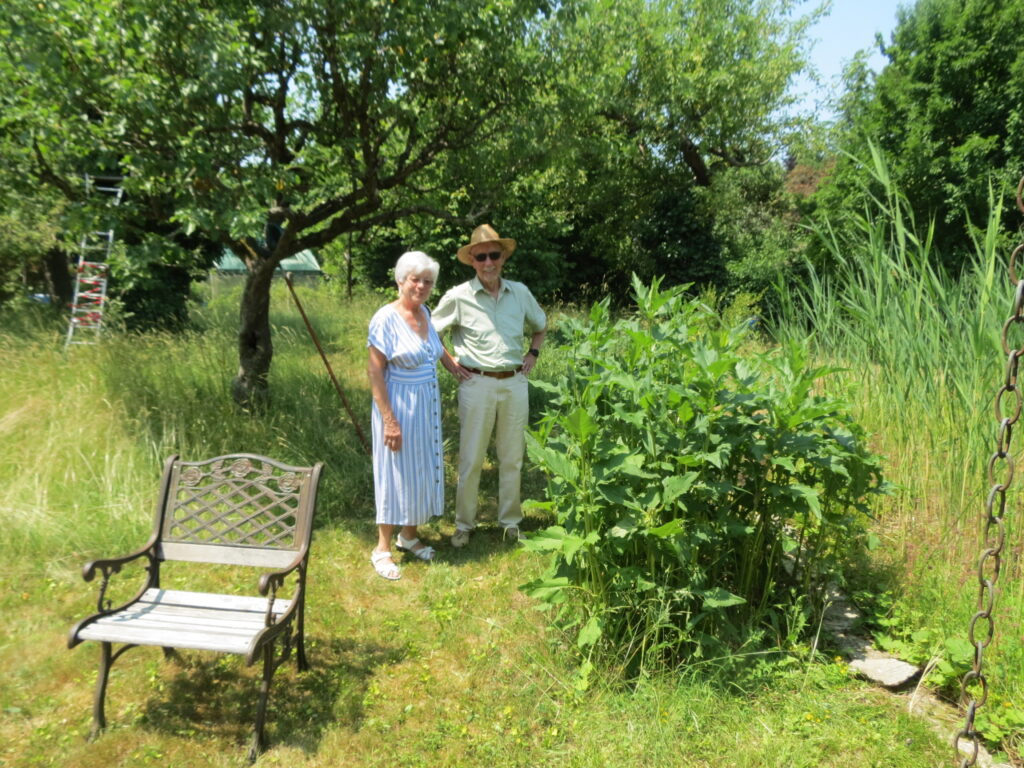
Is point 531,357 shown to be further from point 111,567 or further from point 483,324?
point 111,567

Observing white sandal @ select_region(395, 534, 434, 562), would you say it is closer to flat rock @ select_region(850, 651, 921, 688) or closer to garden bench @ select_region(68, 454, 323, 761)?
garden bench @ select_region(68, 454, 323, 761)

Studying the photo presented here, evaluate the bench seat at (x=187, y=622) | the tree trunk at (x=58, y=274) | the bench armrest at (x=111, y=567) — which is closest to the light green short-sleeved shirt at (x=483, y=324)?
the bench seat at (x=187, y=622)

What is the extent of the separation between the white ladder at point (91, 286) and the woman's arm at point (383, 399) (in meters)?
4.55

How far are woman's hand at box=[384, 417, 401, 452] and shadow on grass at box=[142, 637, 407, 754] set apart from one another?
1.13 meters

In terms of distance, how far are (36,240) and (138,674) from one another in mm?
9436

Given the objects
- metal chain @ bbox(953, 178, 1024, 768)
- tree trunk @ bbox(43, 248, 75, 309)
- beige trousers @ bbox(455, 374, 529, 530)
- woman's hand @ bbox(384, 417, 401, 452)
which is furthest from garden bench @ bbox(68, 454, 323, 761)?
tree trunk @ bbox(43, 248, 75, 309)

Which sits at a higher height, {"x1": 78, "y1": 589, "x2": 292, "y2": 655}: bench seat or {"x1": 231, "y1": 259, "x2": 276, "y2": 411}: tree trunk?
{"x1": 231, "y1": 259, "x2": 276, "y2": 411}: tree trunk

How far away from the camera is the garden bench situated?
2.94 m

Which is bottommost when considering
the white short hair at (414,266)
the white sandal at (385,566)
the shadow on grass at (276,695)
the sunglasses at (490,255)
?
the shadow on grass at (276,695)

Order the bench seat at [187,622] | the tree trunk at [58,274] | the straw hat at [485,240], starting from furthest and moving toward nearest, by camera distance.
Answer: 1. the tree trunk at [58,274]
2. the straw hat at [485,240]
3. the bench seat at [187,622]

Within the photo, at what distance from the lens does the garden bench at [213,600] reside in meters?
2.94

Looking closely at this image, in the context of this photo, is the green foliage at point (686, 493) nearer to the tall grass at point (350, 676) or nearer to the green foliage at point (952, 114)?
the tall grass at point (350, 676)

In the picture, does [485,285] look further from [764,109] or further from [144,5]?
[764,109]

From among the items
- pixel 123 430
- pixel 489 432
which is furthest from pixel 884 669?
pixel 123 430
